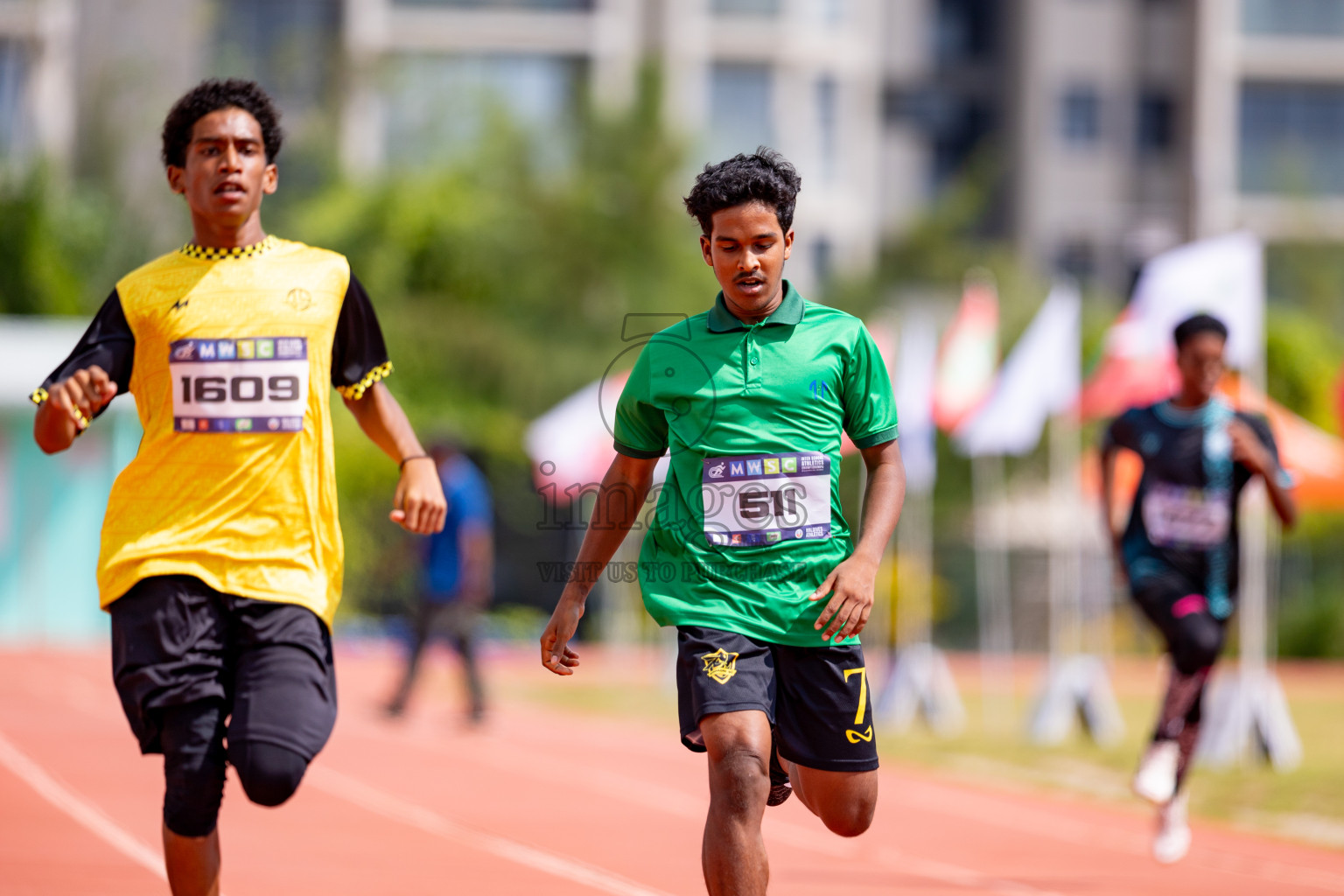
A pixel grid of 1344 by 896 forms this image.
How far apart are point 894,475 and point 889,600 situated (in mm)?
15940

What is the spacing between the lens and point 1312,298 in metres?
37.3

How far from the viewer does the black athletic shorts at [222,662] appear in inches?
173

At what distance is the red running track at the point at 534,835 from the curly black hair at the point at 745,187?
3041 mm

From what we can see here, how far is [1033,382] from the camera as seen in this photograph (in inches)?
590

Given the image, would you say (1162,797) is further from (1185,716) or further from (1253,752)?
(1253,752)

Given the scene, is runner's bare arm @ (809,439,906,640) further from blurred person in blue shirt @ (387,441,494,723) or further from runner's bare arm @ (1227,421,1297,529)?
blurred person in blue shirt @ (387,441,494,723)

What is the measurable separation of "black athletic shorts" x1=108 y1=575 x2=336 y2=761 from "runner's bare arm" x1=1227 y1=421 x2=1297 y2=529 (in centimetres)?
474

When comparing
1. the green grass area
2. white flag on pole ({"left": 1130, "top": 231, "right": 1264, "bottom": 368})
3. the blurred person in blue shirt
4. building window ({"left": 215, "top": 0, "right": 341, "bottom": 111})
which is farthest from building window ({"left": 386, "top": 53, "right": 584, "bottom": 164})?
white flag on pole ({"left": 1130, "top": 231, "right": 1264, "bottom": 368})

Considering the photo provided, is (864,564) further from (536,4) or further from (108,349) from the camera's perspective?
(536,4)

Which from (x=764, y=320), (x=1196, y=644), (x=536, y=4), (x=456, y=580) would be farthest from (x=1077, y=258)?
(x=764, y=320)

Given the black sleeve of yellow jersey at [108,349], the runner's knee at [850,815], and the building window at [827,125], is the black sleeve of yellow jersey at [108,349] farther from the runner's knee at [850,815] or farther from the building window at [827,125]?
the building window at [827,125]

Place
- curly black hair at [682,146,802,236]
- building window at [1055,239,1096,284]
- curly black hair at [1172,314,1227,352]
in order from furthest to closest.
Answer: building window at [1055,239,1096,284] < curly black hair at [1172,314,1227,352] < curly black hair at [682,146,802,236]

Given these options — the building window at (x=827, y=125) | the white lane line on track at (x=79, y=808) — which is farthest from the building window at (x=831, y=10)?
the white lane line on track at (x=79, y=808)

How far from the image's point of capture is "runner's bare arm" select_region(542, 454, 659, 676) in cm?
474
